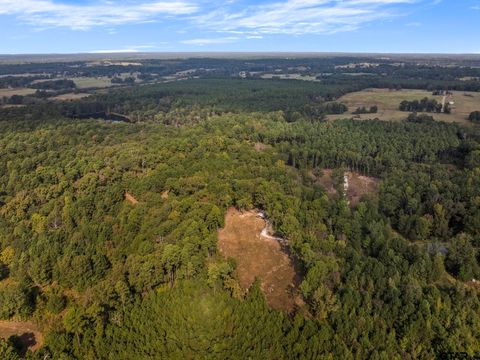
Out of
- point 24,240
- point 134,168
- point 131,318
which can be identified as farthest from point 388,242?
point 24,240

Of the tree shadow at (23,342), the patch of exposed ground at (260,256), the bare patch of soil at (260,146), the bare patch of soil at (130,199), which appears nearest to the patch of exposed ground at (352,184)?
→ the bare patch of soil at (260,146)

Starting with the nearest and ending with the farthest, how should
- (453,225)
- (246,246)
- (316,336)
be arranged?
(316,336), (246,246), (453,225)

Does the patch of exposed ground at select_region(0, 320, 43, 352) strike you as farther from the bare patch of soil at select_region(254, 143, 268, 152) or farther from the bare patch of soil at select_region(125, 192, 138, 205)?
the bare patch of soil at select_region(254, 143, 268, 152)

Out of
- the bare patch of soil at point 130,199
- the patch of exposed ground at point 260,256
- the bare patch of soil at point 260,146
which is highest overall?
the bare patch of soil at point 260,146

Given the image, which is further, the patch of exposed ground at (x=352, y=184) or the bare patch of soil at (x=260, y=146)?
the bare patch of soil at (x=260, y=146)

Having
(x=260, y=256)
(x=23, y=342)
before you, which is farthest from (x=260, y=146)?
(x=23, y=342)

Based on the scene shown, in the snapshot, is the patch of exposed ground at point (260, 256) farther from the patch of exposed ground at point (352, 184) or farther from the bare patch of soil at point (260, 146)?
the bare patch of soil at point (260, 146)

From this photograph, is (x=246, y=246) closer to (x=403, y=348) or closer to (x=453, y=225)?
(x=403, y=348)

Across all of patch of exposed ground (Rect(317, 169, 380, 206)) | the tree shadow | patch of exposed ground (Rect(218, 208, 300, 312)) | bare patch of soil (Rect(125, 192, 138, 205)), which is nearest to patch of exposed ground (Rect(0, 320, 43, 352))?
the tree shadow
